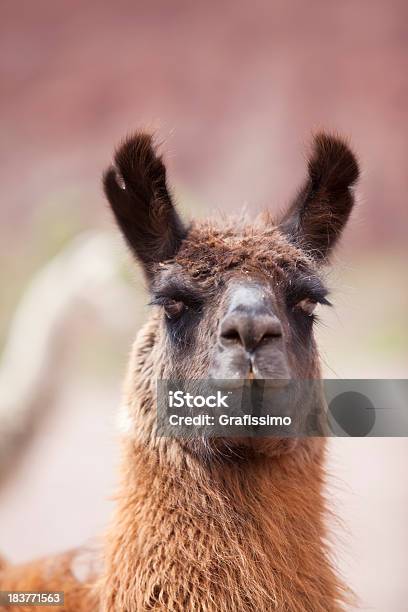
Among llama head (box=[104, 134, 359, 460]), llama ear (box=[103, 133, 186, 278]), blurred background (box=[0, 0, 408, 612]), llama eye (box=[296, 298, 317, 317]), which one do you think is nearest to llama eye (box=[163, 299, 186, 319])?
llama head (box=[104, 134, 359, 460])

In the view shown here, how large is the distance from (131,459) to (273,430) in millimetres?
360

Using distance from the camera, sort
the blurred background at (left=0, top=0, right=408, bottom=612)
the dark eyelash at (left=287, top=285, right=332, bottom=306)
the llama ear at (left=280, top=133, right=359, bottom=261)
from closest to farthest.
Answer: the dark eyelash at (left=287, top=285, right=332, bottom=306), the llama ear at (left=280, top=133, right=359, bottom=261), the blurred background at (left=0, top=0, right=408, bottom=612)

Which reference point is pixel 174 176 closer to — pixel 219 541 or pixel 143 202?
pixel 143 202

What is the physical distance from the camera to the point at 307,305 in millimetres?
1593

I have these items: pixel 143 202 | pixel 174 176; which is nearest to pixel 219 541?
pixel 143 202

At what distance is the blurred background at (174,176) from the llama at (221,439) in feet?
5.76

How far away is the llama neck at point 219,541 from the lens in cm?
145

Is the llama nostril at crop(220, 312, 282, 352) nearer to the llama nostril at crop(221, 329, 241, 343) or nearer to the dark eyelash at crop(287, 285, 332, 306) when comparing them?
the llama nostril at crop(221, 329, 241, 343)

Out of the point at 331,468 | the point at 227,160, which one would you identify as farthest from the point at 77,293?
the point at 331,468

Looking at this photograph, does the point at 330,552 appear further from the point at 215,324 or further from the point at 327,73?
the point at 327,73

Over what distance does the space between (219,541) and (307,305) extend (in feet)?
1.68

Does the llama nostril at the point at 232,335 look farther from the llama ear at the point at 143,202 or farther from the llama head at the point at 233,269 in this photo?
the llama ear at the point at 143,202

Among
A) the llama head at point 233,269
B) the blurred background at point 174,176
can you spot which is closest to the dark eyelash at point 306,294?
the llama head at point 233,269

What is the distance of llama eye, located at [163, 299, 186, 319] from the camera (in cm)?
156
